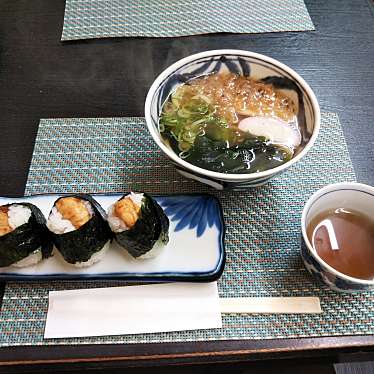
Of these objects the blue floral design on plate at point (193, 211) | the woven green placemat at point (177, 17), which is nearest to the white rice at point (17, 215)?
the blue floral design on plate at point (193, 211)

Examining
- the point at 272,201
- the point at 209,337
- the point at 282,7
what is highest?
the point at 282,7

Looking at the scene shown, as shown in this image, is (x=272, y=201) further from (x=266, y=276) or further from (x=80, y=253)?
(x=80, y=253)

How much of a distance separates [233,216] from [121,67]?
0.66 m

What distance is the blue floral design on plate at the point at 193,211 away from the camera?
3.38ft

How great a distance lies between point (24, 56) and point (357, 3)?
1222 millimetres

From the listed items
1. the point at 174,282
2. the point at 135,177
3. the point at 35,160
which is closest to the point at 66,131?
the point at 35,160

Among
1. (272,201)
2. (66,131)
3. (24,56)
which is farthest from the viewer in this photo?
(24,56)

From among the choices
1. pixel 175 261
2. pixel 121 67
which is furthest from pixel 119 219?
pixel 121 67

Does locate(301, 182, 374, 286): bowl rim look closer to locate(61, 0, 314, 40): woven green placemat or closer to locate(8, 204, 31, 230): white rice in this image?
locate(8, 204, 31, 230): white rice

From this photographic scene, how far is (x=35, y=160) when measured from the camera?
1209mm

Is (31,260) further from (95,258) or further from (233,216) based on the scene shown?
(233,216)

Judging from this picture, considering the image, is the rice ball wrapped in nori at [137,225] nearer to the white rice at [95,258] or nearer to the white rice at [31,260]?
the white rice at [95,258]

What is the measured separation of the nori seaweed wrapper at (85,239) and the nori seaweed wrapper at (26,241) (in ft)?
0.11

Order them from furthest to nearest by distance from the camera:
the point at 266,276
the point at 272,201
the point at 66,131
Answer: the point at 66,131 < the point at 272,201 < the point at 266,276
